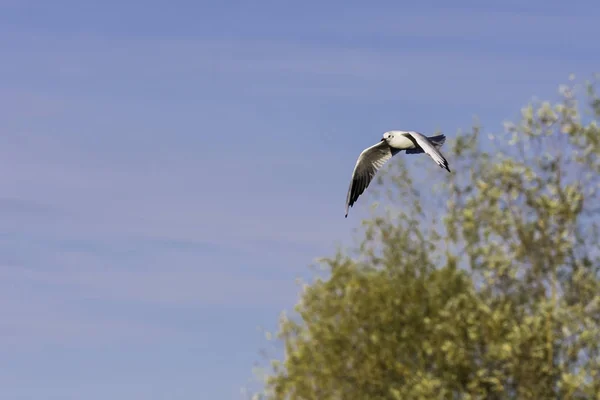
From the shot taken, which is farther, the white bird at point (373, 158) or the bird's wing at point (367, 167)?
the bird's wing at point (367, 167)

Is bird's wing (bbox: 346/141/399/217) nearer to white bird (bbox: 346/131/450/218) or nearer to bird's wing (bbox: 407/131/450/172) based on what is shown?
white bird (bbox: 346/131/450/218)

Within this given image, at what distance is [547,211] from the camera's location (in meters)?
27.2

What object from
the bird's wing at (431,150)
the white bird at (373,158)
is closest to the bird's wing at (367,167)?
the white bird at (373,158)

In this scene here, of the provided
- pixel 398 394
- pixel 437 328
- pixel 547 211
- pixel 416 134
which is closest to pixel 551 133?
pixel 547 211

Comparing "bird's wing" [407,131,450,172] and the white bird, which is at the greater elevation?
the white bird

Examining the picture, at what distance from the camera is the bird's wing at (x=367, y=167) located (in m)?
34.8

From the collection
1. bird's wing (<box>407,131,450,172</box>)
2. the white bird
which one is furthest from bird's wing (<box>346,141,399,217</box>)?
bird's wing (<box>407,131,450,172</box>)

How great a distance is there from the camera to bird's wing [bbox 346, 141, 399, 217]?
3481 cm

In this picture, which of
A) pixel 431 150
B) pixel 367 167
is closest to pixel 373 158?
pixel 367 167

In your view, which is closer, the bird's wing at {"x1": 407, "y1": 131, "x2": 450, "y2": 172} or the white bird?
the bird's wing at {"x1": 407, "y1": 131, "x2": 450, "y2": 172}

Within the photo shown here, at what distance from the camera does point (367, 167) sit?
35.0 metres

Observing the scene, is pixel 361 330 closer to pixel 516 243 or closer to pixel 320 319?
pixel 320 319

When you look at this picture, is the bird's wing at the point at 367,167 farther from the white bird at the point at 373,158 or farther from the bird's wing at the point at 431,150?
the bird's wing at the point at 431,150

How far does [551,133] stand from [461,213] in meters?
3.39
